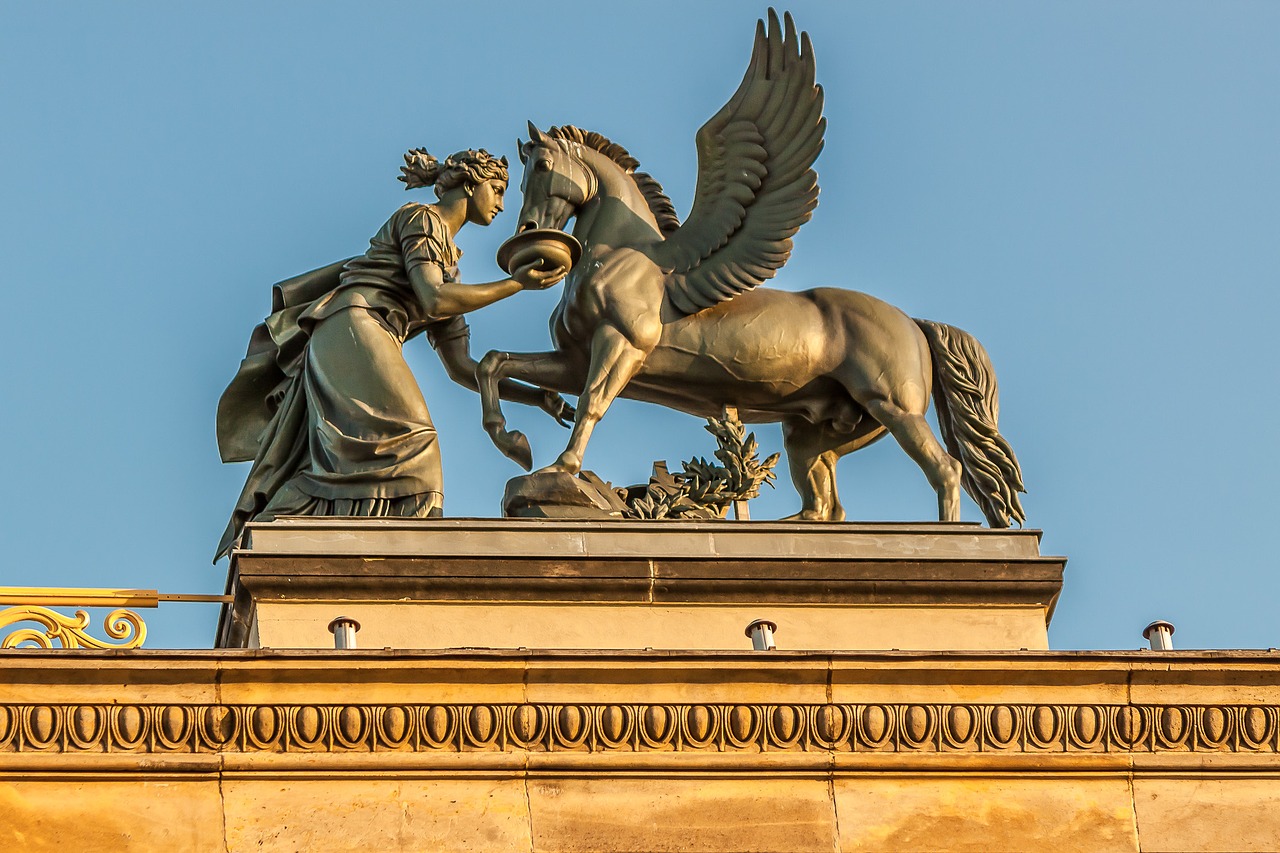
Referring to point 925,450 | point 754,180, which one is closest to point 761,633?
point 925,450

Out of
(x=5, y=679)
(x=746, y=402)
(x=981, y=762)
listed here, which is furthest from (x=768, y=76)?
(x=5, y=679)

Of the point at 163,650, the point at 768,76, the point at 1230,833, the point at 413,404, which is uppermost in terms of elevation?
the point at 768,76

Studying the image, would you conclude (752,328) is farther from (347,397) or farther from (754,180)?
(347,397)

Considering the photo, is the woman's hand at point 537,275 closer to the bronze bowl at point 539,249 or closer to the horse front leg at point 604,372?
the bronze bowl at point 539,249

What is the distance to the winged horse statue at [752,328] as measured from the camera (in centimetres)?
1841

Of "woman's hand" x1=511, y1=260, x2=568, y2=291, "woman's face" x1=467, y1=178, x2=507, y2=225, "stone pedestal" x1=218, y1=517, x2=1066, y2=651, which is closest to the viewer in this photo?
"stone pedestal" x1=218, y1=517, x2=1066, y2=651

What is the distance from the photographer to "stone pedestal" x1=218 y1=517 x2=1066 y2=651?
16.6 m

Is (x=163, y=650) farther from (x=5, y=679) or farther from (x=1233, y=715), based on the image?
(x=1233, y=715)

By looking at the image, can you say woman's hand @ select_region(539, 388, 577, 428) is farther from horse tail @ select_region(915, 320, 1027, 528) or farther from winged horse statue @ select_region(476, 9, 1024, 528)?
horse tail @ select_region(915, 320, 1027, 528)

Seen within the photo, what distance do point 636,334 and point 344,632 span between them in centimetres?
329

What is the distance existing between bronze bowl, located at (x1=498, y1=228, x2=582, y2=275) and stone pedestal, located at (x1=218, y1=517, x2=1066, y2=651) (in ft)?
6.32

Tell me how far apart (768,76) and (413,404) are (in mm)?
3050

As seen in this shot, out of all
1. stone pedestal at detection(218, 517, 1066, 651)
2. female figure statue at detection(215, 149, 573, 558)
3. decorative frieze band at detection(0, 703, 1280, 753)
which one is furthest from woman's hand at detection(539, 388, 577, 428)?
decorative frieze band at detection(0, 703, 1280, 753)

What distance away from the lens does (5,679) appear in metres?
15.0
